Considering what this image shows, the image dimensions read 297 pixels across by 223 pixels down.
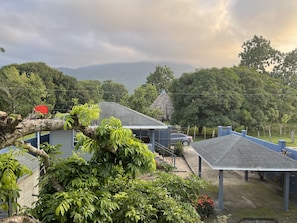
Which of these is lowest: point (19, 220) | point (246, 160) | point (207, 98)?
point (246, 160)

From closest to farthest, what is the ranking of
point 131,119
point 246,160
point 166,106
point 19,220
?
1. point 19,220
2. point 246,160
3. point 131,119
4. point 166,106

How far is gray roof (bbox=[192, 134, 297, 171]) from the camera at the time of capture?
35.8 feet

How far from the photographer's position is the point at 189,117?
1174 inches

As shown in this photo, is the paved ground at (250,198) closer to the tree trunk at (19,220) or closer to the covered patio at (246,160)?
the covered patio at (246,160)

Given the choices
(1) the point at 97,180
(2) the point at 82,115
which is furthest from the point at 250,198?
→ (2) the point at 82,115

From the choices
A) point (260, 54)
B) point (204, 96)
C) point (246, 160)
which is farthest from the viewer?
point (260, 54)

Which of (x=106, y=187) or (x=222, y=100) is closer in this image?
(x=106, y=187)

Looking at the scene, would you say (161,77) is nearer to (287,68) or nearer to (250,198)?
(287,68)

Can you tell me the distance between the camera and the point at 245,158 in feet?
37.8

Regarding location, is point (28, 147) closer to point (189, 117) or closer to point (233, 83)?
point (189, 117)

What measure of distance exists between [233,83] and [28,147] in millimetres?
30272

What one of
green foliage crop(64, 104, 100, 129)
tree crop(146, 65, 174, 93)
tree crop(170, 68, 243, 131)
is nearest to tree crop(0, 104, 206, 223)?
green foliage crop(64, 104, 100, 129)

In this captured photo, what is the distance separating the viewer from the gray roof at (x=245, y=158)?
35.8 feet

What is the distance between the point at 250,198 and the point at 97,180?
10683mm
